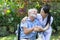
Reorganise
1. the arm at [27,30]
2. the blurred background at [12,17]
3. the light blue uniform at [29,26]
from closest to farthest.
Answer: the arm at [27,30] → the light blue uniform at [29,26] → the blurred background at [12,17]

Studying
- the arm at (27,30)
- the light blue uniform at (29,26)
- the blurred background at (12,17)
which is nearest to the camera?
the arm at (27,30)

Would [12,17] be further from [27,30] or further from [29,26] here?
[27,30]

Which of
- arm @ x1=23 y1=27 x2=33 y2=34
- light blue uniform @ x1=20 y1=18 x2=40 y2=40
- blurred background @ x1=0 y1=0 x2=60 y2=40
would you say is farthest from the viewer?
blurred background @ x1=0 y1=0 x2=60 y2=40

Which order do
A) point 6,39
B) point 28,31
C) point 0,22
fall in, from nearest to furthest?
point 28,31 < point 6,39 < point 0,22

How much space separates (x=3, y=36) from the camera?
8203 mm

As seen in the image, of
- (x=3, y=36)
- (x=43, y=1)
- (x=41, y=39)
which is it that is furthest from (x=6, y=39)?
(x=41, y=39)

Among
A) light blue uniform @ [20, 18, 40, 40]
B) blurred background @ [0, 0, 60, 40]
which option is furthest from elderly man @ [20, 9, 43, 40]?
blurred background @ [0, 0, 60, 40]

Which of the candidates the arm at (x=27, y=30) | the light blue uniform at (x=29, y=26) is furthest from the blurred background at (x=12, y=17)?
the arm at (x=27, y=30)

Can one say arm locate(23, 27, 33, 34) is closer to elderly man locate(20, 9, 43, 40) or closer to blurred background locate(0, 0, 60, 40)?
elderly man locate(20, 9, 43, 40)

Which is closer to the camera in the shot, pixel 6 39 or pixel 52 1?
pixel 6 39

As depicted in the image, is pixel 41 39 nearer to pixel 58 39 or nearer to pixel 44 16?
pixel 44 16

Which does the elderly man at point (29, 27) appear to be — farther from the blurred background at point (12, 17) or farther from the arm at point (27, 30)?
the blurred background at point (12, 17)

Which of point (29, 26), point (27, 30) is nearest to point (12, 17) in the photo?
point (29, 26)

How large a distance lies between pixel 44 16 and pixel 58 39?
2.81 meters
